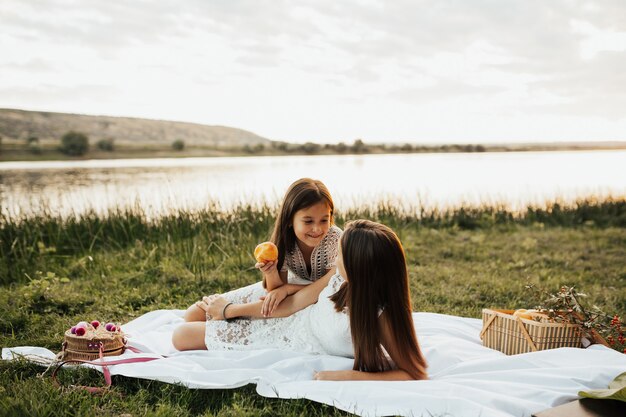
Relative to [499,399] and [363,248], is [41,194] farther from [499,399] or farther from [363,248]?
[499,399]

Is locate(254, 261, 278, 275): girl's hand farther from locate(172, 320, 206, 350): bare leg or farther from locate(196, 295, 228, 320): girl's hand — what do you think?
locate(172, 320, 206, 350): bare leg

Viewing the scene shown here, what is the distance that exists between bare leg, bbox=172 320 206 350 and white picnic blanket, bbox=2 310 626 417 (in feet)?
0.26

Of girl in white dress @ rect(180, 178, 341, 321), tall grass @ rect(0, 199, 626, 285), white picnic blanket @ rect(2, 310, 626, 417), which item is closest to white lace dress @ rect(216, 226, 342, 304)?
girl in white dress @ rect(180, 178, 341, 321)

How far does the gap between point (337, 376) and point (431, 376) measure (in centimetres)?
Result: 63

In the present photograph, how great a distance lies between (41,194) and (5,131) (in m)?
33.7

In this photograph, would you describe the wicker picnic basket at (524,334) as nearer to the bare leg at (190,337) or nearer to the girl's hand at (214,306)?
the girl's hand at (214,306)

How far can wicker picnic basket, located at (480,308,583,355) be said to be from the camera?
3436mm

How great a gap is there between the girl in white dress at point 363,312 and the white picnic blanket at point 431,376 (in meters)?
0.12

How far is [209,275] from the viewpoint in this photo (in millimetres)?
5898

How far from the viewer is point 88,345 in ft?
11.0

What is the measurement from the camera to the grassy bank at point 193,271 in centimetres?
296

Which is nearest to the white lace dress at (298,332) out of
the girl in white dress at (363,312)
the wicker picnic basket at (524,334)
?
the girl in white dress at (363,312)

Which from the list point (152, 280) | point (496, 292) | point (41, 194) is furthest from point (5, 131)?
point (496, 292)

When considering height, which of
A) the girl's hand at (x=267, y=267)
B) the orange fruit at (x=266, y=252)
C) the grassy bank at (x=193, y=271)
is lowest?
the grassy bank at (x=193, y=271)
